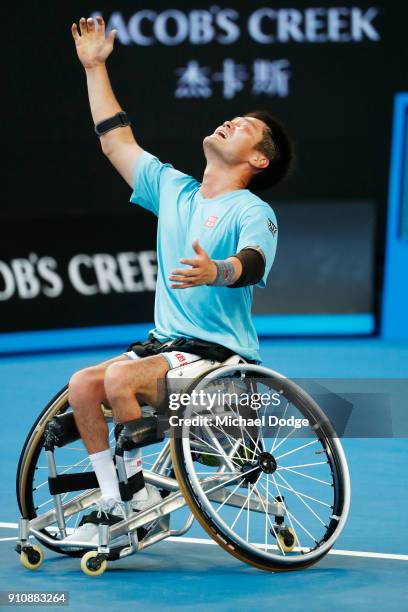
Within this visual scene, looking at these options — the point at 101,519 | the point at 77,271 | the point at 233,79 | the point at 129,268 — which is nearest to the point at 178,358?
the point at 101,519

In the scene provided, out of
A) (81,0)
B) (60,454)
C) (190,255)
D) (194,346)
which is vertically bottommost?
(60,454)

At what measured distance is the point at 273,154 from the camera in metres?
5.32

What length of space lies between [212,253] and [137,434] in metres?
0.75

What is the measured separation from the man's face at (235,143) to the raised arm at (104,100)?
15.1 inches

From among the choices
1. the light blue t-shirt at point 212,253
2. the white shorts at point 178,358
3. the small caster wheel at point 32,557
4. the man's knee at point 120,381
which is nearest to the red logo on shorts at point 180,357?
the white shorts at point 178,358

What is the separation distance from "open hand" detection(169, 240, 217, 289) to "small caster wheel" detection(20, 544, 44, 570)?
45.6 inches

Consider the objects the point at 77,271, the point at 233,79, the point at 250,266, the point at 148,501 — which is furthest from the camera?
the point at 233,79

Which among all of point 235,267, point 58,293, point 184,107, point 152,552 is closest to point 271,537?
point 152,552

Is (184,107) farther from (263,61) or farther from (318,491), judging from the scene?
(318,491)

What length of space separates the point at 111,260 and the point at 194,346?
619 centimetres

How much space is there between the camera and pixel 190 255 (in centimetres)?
516

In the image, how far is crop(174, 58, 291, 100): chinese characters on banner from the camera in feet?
37.8

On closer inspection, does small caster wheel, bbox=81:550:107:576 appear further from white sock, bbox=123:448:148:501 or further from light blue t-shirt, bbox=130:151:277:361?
light blue t-shirt, bbox=130:151:277:361

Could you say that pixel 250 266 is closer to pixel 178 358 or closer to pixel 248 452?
pixel 178 358
